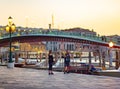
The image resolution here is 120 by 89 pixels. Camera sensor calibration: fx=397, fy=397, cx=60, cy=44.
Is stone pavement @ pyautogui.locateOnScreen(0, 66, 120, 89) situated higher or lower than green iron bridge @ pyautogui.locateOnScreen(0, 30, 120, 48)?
lower

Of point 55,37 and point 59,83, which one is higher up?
point 55,37

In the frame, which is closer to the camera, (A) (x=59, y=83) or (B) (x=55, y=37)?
(A) (x=59, y=83)

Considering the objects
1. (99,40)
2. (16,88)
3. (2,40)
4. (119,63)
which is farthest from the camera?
(2,40)

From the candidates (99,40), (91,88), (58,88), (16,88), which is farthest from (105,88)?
(99,40)

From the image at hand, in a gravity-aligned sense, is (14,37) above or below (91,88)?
above

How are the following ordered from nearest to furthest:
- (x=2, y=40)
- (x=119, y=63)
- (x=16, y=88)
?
1. (x=16, y=88)
2. (x=119, y=63)
3. (x=2, y=40)

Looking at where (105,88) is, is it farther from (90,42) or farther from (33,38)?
(33,38)

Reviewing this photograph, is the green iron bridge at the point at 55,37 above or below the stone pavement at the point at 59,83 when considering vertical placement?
above

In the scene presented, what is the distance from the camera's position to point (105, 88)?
16578 millimetres

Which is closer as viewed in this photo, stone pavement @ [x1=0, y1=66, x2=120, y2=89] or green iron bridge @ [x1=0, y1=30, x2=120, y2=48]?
stone pavement @ [x1=0, y1=66, x2=120, y2=89]

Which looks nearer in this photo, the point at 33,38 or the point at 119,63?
the point at 119,63

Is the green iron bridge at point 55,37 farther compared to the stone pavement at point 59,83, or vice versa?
the green iron bridge at point 55,37

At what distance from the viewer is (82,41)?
3398 inches

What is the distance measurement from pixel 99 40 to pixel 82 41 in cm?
565
